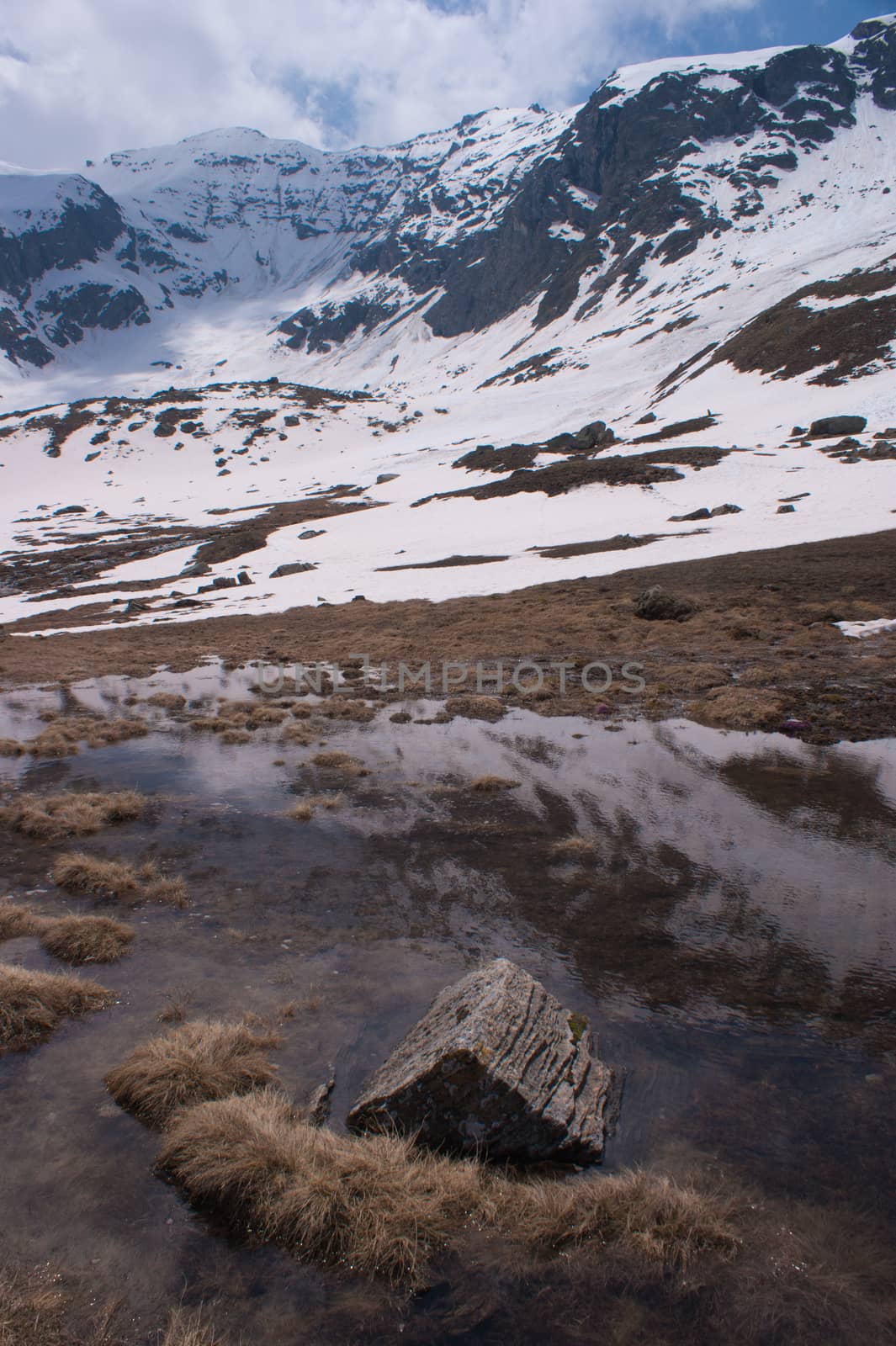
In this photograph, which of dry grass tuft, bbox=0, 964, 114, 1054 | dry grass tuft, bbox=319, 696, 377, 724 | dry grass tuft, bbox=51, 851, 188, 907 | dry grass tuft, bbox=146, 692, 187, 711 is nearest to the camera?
dry grass tuft, bbox=0, 964, 114, 1054

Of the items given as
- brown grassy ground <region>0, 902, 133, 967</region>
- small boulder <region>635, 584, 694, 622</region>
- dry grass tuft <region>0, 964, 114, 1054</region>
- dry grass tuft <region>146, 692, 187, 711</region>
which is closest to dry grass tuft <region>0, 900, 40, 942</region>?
brown grassy ground <region>0, 902, 133, 967</region>

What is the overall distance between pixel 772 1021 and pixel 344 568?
47.8 metres

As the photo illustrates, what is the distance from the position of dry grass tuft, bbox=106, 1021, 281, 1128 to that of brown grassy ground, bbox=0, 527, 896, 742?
14.0 m

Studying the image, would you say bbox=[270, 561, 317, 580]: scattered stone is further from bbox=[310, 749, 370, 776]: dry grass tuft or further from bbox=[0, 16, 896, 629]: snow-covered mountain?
bbox=[310, 749, 370, 776]: dry grass tuft

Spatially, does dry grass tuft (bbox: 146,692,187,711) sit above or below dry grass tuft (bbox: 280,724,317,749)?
above

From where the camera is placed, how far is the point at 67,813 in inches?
529

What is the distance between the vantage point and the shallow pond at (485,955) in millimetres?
5035

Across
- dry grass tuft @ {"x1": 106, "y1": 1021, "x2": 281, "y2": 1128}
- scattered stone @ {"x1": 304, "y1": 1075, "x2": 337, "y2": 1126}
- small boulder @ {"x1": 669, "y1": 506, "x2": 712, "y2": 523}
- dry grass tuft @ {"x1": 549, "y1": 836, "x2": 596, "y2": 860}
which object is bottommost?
dry grass tuft @ {"x1": 549, "y1": 836, "x2": 596, "y2": 860}

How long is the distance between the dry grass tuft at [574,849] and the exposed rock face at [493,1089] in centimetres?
471

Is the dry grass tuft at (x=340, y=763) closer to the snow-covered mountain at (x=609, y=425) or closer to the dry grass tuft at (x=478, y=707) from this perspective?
the dry grass tuft at (x=478, y=707)

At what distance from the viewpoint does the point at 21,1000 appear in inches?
291

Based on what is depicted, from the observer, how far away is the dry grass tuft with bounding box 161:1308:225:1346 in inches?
168

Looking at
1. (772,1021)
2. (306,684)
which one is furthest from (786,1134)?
(306,684)

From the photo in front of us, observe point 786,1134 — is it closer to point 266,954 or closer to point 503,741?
point 266,954
